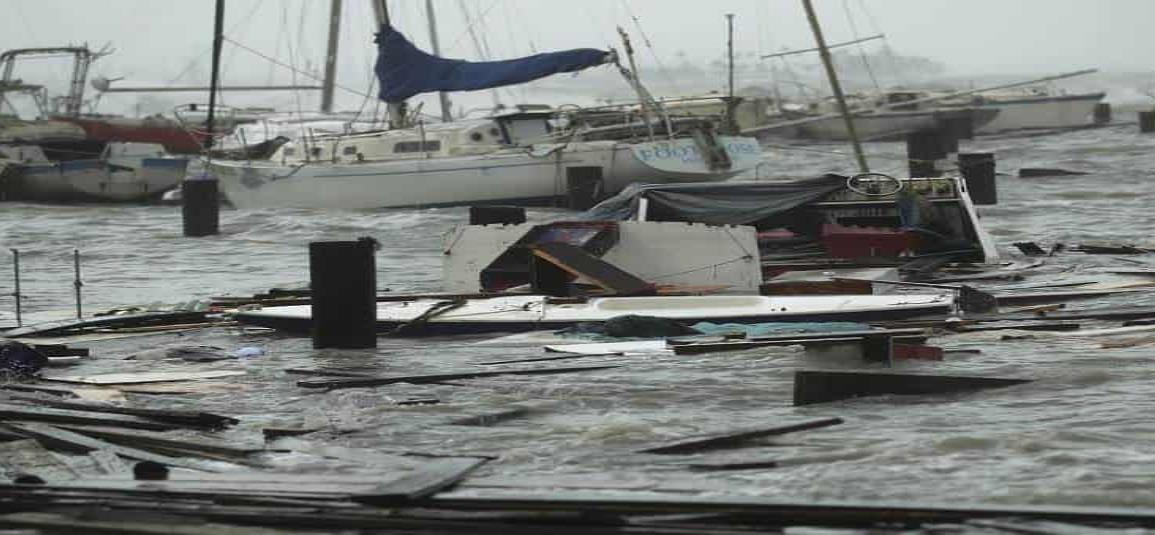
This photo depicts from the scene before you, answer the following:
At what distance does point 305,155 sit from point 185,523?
105 ft

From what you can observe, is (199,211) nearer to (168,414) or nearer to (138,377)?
(138,377)

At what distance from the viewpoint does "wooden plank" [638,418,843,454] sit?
8609 millimetres

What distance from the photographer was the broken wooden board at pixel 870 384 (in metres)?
10.1

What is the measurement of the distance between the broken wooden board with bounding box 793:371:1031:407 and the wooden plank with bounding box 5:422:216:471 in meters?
3.46

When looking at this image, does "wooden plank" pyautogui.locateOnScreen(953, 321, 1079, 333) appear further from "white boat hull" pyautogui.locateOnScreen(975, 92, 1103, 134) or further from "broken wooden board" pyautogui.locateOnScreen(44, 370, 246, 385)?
"white boat hull" pyautogui.locateOnScreen(975, 92, 1103, 134)

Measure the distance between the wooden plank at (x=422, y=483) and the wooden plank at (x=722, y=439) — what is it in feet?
3.13

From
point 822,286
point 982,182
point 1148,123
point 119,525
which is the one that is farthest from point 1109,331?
point 1148,123

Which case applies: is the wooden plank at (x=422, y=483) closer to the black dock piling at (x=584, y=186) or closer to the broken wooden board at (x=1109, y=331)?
the broken wooden board at (x=1109, y=331)

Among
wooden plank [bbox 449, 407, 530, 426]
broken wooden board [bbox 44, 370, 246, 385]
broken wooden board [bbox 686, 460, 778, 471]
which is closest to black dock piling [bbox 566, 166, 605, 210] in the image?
broken wooden board [bbox 44, 370, 246, 385]

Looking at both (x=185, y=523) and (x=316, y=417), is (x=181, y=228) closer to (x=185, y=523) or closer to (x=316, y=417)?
(x=316, y=417)

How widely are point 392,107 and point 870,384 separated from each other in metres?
27.4

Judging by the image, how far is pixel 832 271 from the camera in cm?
1800

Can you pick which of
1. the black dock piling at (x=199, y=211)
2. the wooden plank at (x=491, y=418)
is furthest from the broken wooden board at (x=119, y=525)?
the black dock piling at (x=199, y=211)

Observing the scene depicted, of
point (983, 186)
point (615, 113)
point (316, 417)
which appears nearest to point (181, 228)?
point (615, 113)
